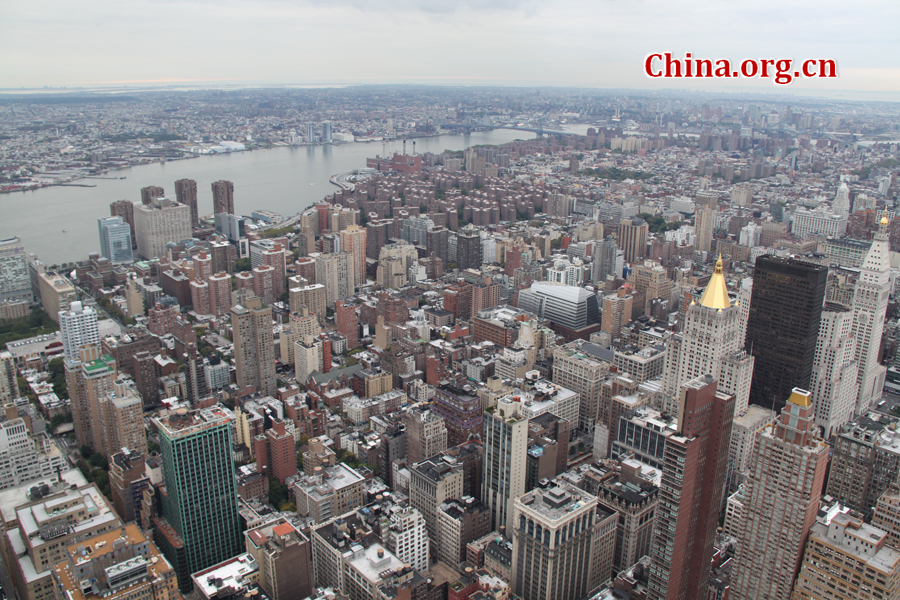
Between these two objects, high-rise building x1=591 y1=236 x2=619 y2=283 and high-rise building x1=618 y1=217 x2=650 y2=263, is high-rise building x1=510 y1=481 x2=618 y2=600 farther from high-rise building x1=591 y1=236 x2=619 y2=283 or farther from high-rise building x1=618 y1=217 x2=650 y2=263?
high-rise building x1=618 y1=217 x2=650 y2=263

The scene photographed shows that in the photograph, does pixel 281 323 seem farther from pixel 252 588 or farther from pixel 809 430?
pixel 809 430

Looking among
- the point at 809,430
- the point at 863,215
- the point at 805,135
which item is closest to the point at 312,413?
the point at 809,430

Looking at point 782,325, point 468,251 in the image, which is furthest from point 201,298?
point 782,325

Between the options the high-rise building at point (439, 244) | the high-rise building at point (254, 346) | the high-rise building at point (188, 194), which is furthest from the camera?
the high-rise building at point (188, 194)

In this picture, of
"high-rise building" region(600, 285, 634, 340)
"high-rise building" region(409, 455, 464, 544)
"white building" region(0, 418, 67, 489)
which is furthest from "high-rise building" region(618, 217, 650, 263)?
"white building" region(0, 418, 67, 489)

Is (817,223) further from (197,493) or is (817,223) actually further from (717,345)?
(197,493)

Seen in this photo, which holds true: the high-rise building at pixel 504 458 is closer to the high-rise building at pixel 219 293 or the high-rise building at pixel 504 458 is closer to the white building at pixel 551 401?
the white building at pixel 551 401

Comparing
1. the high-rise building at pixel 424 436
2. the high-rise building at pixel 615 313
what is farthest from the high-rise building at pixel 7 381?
the high-rise building at pixel 615 313
